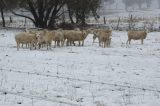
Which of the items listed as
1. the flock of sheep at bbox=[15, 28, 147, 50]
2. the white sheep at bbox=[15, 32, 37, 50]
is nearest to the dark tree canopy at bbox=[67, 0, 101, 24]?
the flock of sheep at bbox=[15, 28, 147, 50]

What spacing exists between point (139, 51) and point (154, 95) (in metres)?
11.1

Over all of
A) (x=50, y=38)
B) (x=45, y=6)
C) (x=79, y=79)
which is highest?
(x=45, y=6)

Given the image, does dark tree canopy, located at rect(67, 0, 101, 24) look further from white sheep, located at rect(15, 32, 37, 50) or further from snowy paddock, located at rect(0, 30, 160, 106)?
snowy paddock, located at rect(0, 30, 160, 106)

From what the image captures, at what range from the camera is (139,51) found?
2303 cm

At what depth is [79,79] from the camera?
14.2 meters

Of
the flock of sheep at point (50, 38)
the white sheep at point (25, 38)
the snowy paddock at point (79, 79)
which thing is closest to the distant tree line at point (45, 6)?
the flock of sheep at point (50, 38)

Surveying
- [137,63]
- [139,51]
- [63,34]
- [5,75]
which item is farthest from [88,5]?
[5,75]

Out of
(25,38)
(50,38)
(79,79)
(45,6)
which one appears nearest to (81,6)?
(45,6)

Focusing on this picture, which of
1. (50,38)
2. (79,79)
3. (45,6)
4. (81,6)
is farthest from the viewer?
(81,6)

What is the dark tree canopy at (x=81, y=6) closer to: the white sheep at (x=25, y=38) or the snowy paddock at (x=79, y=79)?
the white sheep at (x=25, y=38)

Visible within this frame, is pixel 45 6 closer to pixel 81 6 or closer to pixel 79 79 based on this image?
pixel 81 6

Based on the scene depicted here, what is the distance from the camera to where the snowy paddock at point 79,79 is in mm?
11547

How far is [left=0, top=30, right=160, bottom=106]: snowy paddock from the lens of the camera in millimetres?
11547

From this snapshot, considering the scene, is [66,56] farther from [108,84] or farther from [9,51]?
[108,84]
